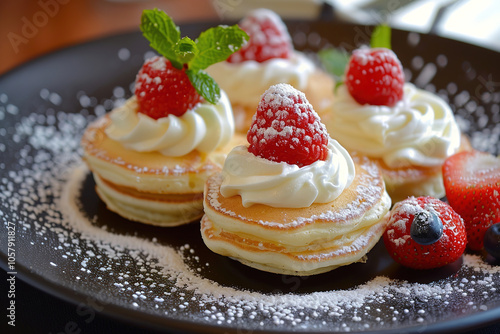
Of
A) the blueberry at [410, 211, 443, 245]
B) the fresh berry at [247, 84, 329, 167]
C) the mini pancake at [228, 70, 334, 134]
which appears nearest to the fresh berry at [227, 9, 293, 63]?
the mini pancake at [228, 70, 334, 134]

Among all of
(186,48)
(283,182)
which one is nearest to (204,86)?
(186,48)

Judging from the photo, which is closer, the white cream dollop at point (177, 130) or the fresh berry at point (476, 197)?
the fresh berry at point (476, 197)

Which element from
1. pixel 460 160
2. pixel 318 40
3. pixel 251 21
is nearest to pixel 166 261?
pixel 460 160

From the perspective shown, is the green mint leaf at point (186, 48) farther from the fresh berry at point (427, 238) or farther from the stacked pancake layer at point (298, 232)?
the fresh berry at point (427, 238)

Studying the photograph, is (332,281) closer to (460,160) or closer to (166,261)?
(166,261)

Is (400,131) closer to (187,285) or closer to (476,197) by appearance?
(476,197)

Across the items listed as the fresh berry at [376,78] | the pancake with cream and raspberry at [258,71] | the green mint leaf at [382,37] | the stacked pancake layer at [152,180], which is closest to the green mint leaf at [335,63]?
the pancake with cream and raspberry at [258,71]

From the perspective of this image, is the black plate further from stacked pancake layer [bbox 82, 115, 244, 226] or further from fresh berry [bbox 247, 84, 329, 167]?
fresh berry [bbox 247, 84, 329, 167]
